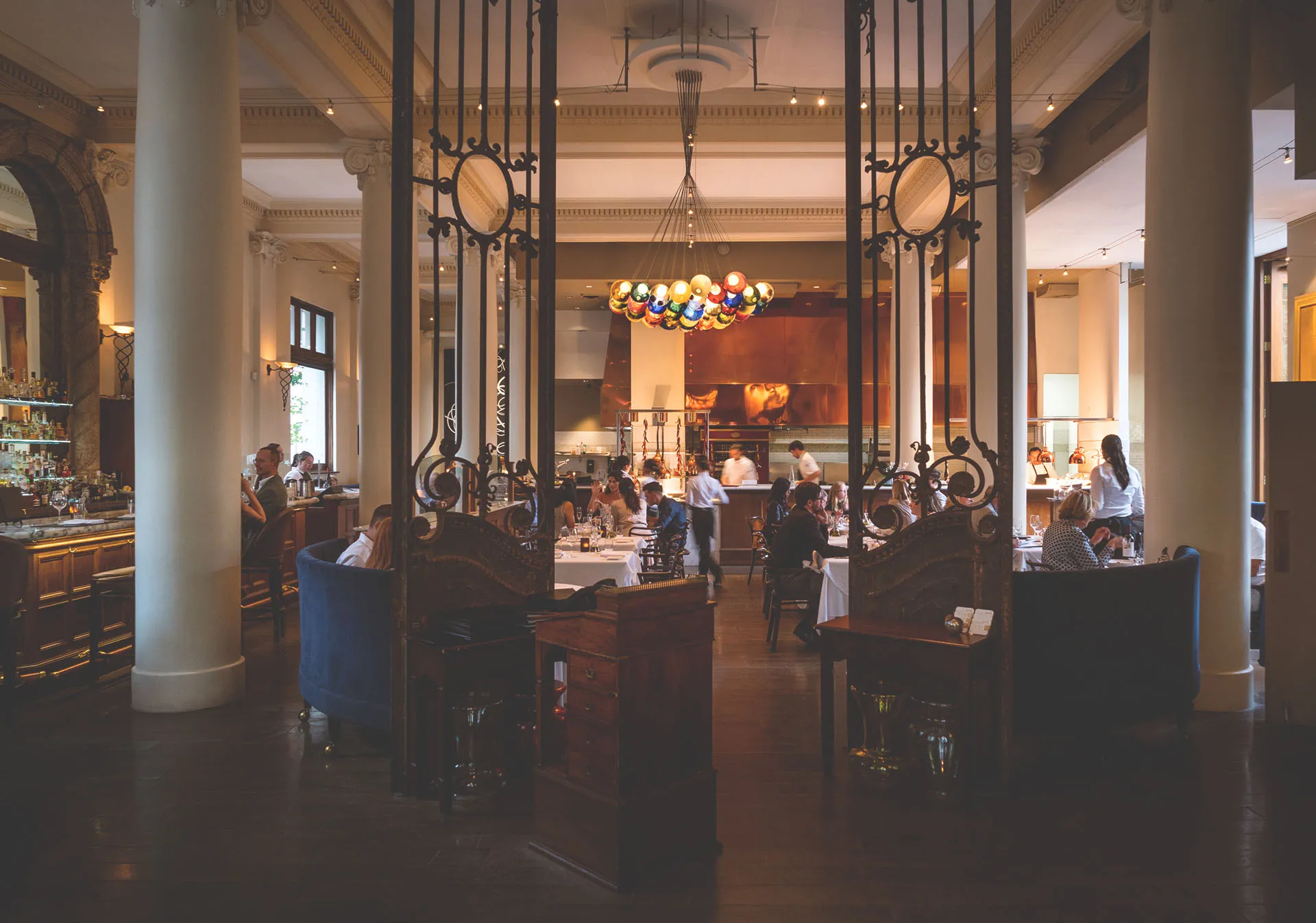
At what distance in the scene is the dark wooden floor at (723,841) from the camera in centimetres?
306

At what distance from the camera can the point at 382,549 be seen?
488 centimetres

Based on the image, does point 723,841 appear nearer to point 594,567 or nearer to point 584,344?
point 594,567

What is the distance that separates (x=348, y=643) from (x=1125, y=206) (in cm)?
1012

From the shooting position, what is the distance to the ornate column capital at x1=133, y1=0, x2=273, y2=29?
544 centimetres

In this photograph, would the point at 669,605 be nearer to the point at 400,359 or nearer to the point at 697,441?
the point at 400,359

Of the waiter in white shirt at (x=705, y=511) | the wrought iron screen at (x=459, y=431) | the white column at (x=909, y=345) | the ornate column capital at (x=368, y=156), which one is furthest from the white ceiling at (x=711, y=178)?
the wrought iron screen at (x=459, y=431)

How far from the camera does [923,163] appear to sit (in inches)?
436

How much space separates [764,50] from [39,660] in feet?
25.3

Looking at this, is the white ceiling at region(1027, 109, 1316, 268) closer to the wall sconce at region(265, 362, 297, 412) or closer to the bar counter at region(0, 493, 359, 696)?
the bar counter at region(0, 493, 359, 696)

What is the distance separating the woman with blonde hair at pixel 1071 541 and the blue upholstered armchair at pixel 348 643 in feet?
13.0

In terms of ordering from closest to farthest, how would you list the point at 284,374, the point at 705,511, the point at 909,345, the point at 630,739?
the point at 630,739 → the point at 705,511 → the point at 909,345 → the point at 284,374

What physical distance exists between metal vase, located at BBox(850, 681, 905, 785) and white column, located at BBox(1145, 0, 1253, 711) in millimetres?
2414

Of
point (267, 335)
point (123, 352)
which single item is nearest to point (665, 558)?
point (123, 352)

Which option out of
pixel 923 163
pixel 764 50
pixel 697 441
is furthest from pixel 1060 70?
pixel 697 441
